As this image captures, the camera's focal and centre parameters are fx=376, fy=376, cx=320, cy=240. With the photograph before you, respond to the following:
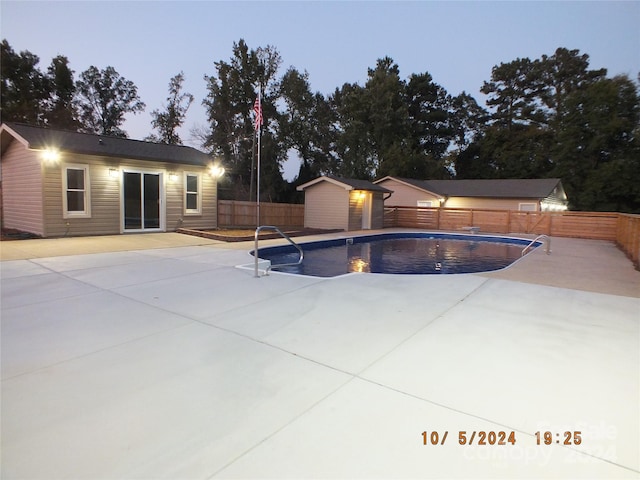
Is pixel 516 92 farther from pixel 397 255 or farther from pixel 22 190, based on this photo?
pixel 22 190

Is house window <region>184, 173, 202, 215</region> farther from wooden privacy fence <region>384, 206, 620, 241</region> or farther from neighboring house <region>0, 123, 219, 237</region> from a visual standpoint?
wooden privacy fence <region>384, 206, 620, 241</region>

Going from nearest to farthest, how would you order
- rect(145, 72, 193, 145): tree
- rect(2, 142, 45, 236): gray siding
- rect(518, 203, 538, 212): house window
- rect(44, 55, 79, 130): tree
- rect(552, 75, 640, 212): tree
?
rect(2, 142, 45, 236): gray siding → rect(518, 203, 538, 212): house window → rect(552, 75, 640, 212): tree → rect(44, 55, 79, 130): tree → rect(145, 72, 193, 145): tree

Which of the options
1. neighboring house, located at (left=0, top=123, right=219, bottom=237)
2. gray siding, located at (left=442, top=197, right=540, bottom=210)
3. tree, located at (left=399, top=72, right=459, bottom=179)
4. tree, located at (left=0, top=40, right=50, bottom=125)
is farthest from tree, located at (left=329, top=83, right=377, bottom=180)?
tree, located at (left=0, top=40, right=50, bottom=125)

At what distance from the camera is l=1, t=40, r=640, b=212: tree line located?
85.4 ft

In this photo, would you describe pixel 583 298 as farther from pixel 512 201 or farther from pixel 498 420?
pixel 512 201

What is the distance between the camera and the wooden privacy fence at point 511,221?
1567 cm

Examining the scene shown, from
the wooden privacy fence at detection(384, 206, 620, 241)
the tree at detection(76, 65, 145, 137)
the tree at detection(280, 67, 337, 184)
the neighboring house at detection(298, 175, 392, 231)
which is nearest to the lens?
the wooden privacy fence at detection(384, 206, 620, 241)

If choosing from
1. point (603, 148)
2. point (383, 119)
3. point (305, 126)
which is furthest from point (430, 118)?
point (603, 148)

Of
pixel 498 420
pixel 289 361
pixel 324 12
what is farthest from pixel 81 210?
pixel 324 12

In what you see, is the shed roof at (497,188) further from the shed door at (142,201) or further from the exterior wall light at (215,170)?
the shed door at (142,201)

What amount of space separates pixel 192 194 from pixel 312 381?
11967mm

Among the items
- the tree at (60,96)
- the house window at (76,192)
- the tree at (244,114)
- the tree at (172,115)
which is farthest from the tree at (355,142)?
the house window at (76,192)

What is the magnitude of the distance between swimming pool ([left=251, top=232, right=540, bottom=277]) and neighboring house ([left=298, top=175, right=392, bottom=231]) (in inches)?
81.5
